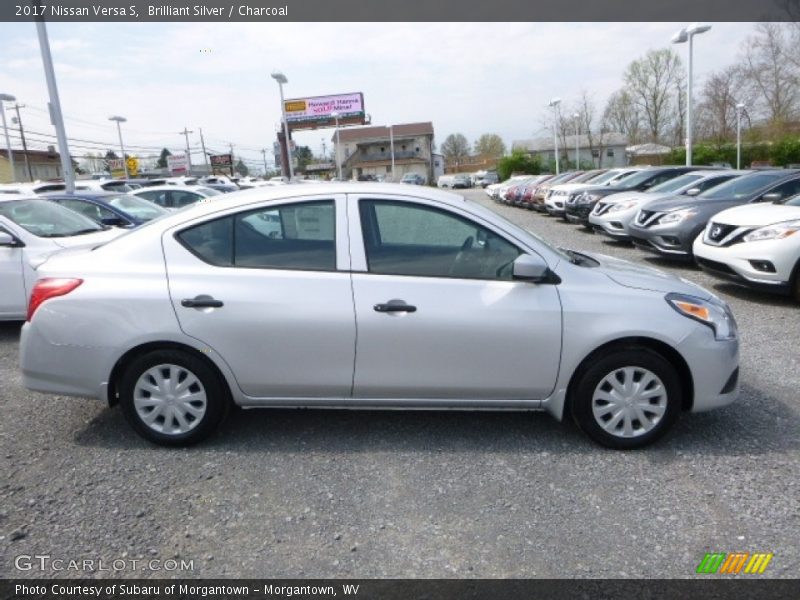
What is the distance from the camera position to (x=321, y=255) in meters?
3.48

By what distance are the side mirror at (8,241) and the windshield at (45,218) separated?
256 mm

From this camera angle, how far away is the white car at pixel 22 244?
5930 millimetres

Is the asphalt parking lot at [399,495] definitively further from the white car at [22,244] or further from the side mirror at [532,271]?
the white car at [22,244]

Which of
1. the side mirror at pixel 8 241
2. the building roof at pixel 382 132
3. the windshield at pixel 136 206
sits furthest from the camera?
the building roof at pixel 382 132

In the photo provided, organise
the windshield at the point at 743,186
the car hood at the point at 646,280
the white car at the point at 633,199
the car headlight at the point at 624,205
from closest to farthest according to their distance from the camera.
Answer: the car hood at the point at 646,280 → the windshield at the point at 743,186 → the white car at the point at 633,199 → the car headlight at the point at 624,205

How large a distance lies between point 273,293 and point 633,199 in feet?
31.7

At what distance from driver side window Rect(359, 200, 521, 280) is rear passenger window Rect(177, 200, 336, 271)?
0.85 feet

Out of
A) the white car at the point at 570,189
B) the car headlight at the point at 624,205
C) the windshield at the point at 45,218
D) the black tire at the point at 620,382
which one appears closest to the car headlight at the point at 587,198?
the white car at the point at 570,189

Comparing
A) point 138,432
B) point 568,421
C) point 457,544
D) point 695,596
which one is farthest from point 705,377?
point 138,432

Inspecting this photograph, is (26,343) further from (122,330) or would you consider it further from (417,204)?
(417,204)

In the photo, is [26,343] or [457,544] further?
[26,343]

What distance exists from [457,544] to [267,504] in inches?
40.1

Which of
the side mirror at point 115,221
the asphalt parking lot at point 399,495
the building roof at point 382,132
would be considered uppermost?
the building roof at point 382,132

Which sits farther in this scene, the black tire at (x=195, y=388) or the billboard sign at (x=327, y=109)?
the billboard sign at (x=327, y=109)
